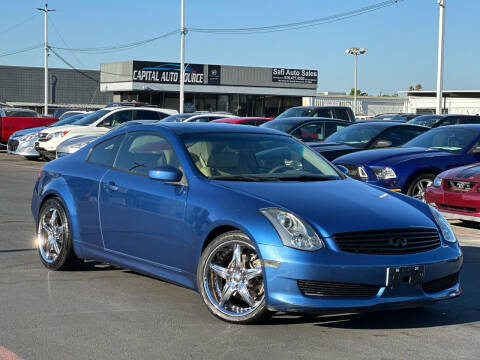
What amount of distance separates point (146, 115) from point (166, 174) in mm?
18131

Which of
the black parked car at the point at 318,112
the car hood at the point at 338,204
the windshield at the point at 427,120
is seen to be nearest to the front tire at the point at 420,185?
the car hood at the point at 338,204

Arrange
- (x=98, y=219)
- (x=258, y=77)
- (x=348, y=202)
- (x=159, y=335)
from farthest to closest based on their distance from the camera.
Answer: (x=258, y=77) → (x=98, y=219) → (x=348, y=202) → (x=159, y=335)

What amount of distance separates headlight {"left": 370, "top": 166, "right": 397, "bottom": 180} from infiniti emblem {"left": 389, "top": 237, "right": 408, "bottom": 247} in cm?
655

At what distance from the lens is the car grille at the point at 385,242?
5.26 metres

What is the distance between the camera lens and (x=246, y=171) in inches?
249

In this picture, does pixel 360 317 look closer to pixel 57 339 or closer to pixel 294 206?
pixel 294 206

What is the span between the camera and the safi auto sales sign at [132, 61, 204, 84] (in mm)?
58219

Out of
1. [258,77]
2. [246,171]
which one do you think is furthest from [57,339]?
[258,77]

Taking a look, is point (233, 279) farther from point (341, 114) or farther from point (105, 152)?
point (341, 114)

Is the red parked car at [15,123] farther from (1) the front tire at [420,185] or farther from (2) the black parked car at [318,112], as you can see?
(1) the front tire at [420,185]

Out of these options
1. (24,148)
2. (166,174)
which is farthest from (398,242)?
(24,148)

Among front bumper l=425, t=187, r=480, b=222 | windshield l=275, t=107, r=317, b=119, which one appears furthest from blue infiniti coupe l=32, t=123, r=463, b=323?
windshield l=275, t=107, r=317, b=119

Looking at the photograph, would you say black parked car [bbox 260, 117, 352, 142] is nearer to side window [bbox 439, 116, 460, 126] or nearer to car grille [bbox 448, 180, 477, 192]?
side window [bbox 439, 116, 460, 126]

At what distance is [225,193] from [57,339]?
1.56 m
